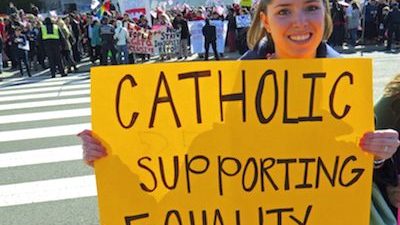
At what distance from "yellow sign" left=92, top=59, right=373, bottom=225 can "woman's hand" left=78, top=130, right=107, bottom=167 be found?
0.03 metres

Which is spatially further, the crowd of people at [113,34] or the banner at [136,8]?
the banner at [136,8]

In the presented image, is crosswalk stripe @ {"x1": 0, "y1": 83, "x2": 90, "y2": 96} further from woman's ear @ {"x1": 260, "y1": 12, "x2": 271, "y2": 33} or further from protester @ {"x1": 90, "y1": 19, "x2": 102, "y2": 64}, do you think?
woman's ear @ {"x1": 260, "y1": 12, "x2": 271, "y2": 33}

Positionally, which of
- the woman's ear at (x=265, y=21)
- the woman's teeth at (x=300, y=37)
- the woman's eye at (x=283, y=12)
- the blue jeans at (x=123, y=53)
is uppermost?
the woman's eye at (x=283, y=12)

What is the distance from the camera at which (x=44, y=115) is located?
28.3ft

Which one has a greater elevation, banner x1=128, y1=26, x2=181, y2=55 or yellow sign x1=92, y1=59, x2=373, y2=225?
yellow sign x1=92, y1=59, x2=373, y2=225

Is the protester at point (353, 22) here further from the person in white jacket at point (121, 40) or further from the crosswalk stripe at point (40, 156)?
the crosswalk stripe at point (40, 156)

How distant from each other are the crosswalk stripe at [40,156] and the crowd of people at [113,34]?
728 centimetres

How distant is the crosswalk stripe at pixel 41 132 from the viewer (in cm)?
715

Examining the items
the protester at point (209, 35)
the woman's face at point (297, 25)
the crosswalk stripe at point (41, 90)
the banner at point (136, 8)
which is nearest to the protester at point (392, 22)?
the protester at point (209, 35)

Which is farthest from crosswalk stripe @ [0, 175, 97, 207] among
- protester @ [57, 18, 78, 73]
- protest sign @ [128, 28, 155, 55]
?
protest sign @ [128, 28, 155, 55]

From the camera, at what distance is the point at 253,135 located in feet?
6.01

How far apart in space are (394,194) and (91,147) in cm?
116

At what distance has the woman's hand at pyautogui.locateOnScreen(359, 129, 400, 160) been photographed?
1.70m

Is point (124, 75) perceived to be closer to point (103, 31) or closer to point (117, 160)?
point (117, 160)
